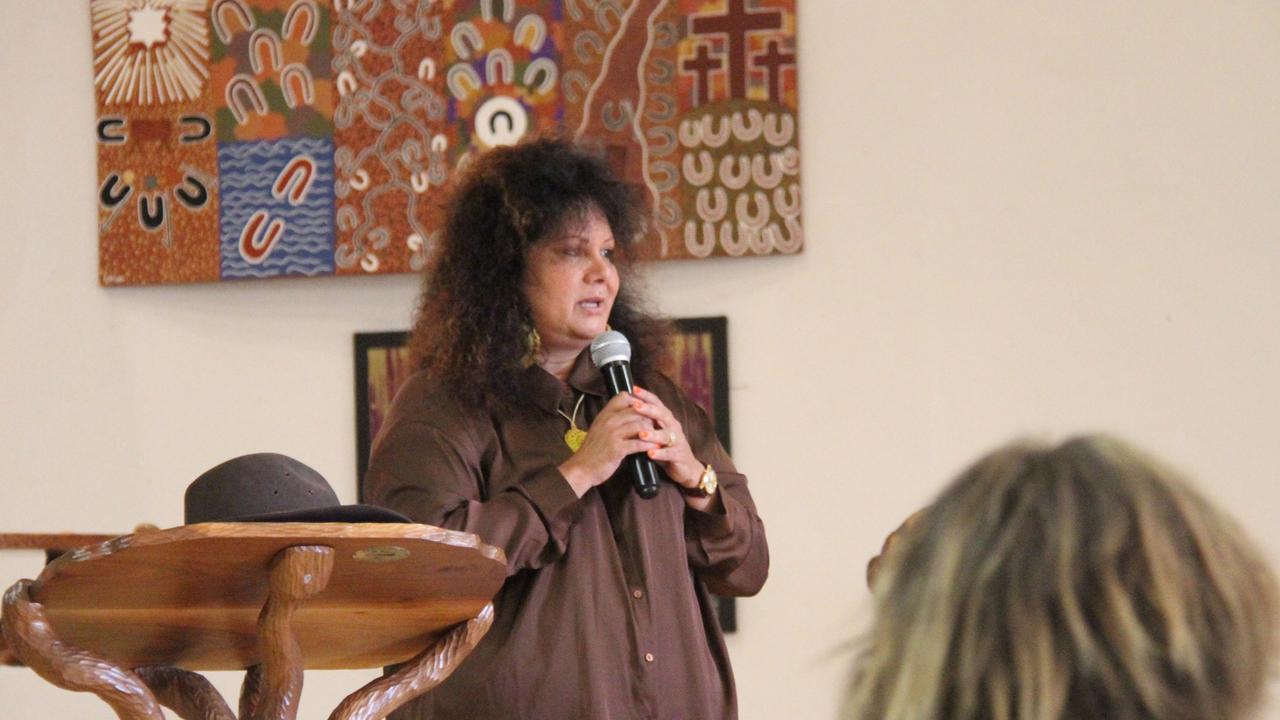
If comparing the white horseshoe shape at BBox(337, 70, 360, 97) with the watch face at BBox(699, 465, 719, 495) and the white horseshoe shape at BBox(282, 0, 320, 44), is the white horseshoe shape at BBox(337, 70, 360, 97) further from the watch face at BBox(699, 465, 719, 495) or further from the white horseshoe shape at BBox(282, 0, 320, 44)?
Result: the watch face at BBox(699, 465, 719, 495)

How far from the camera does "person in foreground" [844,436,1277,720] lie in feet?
2.36

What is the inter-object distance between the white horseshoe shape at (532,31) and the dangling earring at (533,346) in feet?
5.11

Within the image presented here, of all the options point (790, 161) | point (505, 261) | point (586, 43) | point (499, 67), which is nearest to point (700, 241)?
point (790, 161)

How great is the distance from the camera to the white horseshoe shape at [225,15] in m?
4.05

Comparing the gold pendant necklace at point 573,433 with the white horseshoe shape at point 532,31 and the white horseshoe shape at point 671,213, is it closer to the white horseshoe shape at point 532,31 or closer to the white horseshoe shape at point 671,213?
the white horseshoe shape at point 671,213

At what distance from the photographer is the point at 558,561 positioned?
2309 mm

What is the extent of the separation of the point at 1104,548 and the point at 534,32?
3338mm

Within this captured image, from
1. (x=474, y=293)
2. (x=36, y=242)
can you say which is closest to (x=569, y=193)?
(x=474, y=293)

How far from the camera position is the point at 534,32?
12.8 ft

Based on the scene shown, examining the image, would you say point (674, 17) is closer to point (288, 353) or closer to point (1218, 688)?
point (288, 353)

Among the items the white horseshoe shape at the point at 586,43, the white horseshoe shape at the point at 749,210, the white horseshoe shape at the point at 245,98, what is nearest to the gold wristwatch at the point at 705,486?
the white horseshoe shape at the point at 749,210

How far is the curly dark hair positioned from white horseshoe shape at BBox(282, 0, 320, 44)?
4.96 ft

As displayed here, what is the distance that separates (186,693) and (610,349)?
84 cm

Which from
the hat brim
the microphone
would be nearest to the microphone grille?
the microphone
